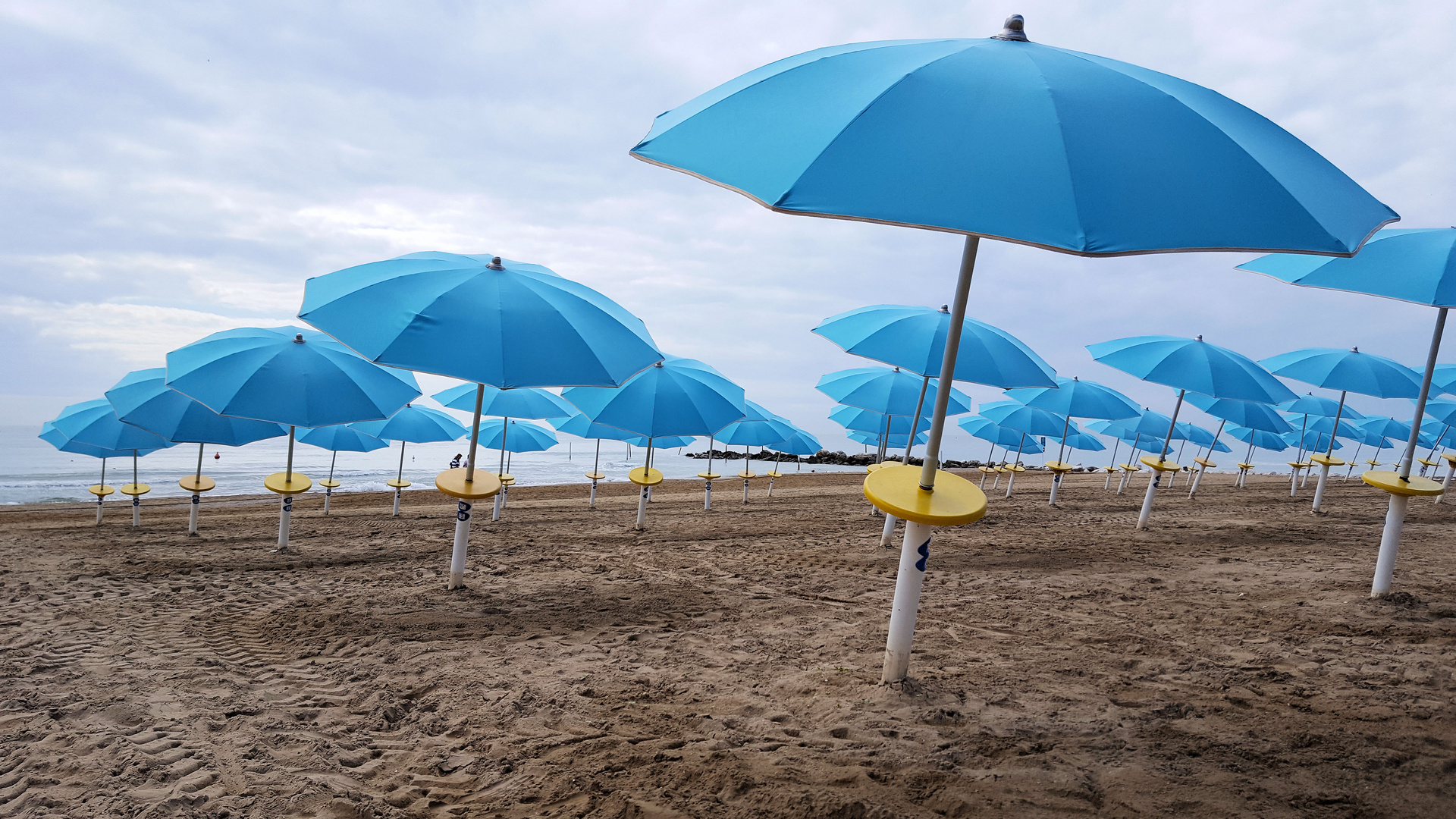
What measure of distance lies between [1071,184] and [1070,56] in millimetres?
990

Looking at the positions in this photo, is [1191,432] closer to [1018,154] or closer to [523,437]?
[523,437]

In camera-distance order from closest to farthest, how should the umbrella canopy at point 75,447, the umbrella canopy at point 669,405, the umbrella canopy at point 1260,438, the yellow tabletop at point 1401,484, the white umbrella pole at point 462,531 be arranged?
1. the yellow tabletop at point 1401,484
2. the white umbrella pole at point 462,531
3. the umbrella canopy at point 669,405
4. the umbrella canopy at point 75,447
5. the umbrella canopy at point 1260,438

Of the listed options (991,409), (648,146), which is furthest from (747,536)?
(991,409)

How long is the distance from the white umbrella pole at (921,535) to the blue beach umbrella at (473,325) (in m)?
2.73

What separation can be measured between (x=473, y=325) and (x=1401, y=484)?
7320 mm

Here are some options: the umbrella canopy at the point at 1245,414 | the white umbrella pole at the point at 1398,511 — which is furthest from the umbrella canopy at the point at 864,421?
the white umbrella pole at the point at 1398,511

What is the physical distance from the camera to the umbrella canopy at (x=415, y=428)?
15.9 meters

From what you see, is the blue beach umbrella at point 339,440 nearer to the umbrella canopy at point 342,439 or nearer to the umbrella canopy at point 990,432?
the umbrella canopy at point 342,439

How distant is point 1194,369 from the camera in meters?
9.57

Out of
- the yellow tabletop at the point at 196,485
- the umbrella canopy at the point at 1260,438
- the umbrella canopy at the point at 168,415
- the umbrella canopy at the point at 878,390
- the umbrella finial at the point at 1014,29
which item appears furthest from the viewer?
the umbrella canopy at the point at 1260,438

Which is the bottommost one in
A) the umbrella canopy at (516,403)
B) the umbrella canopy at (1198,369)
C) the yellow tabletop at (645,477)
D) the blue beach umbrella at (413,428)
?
the blue beach umbrella at (413,428)

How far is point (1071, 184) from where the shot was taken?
217 cm

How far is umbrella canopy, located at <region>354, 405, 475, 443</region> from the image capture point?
1595cm

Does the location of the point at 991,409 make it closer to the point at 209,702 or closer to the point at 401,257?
the point at 401,257
